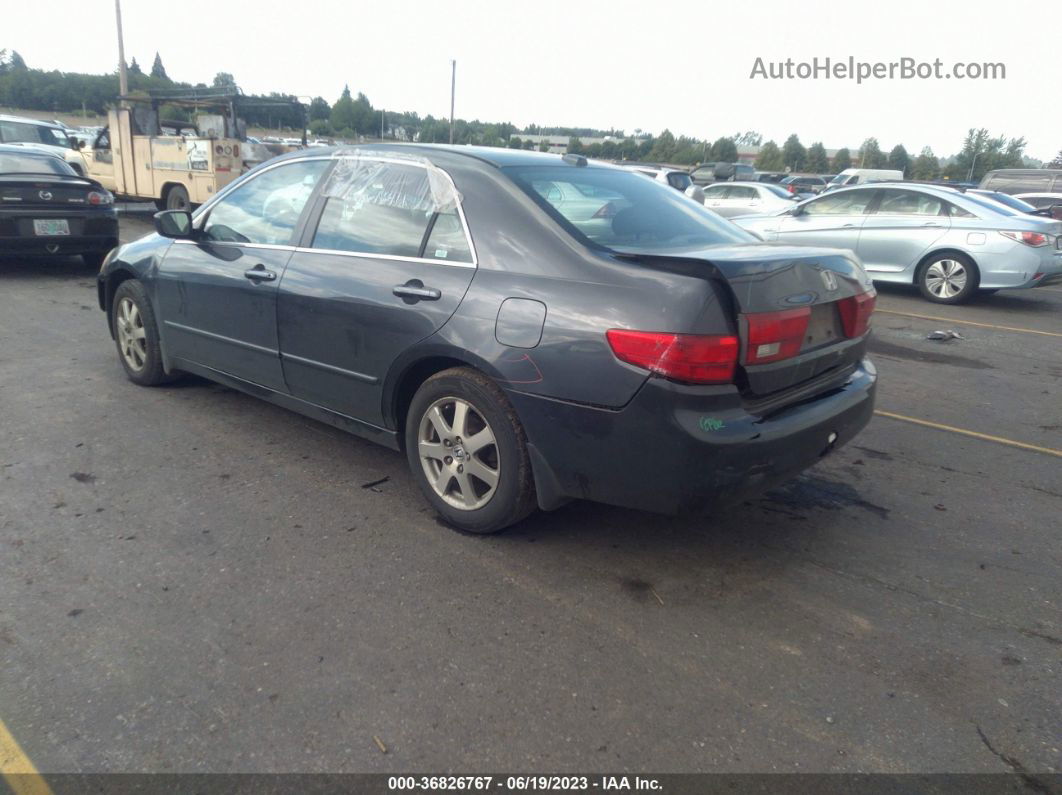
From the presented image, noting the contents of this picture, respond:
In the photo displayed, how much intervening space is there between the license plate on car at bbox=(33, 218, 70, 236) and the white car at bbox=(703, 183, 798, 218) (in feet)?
38.8

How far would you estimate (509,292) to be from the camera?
A: 3.31m

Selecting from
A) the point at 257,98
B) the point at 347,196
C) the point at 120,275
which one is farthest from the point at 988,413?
the point at 257,98

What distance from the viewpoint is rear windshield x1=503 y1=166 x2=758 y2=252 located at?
11.5 ft

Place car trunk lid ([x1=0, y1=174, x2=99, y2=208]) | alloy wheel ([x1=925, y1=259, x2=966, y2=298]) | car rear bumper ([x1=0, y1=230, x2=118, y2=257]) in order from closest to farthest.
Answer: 1. car trunk lid ([x1=0, y1=174, x2=99, y2=208])
2. car rear bumper ([x1=0, y1=230, x2=118, y2=257])
3. alloy wheel ([x1=925, y1=259, x2=966, y2=298])

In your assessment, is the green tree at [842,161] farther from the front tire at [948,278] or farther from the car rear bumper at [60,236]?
the car rear bumper at [60,236]

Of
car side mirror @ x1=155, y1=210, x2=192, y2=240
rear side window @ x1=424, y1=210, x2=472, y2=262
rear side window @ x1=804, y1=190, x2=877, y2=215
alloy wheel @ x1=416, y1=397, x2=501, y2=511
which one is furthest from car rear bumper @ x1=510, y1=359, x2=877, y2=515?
rear side window @ x1=804, y1=190, x2=877, y2=215

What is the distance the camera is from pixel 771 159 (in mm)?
58906

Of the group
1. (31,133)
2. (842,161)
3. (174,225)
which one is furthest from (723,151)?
(174,225)

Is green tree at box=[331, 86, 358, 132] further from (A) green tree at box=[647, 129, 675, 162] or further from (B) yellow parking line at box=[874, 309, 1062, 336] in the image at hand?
(B) yellow parking line at box=[874, 309, 1062, 336]

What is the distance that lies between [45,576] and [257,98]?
55.3 ft

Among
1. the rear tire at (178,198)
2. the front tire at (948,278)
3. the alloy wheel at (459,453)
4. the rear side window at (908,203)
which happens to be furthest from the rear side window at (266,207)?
the rear tire at (178,198)

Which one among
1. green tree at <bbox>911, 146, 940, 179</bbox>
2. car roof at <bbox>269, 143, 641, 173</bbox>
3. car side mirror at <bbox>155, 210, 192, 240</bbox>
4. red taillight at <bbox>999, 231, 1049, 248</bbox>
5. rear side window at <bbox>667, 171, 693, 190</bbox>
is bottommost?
red taillight at <bbox>999, 231, 1049, 248</bbox>

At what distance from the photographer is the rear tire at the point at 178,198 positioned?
1628 centimetres

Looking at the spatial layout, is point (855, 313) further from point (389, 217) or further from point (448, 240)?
point (389, 217)
